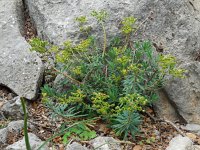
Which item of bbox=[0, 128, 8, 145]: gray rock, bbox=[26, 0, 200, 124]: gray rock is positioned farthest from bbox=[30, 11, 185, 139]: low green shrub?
bbox=[0, 128, 8, 145]: gray rock

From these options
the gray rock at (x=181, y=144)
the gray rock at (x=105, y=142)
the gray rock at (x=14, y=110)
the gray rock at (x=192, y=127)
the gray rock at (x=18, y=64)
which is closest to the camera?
the gray rock at (x=105, y=142)

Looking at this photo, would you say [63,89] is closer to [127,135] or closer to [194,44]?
[127,135]

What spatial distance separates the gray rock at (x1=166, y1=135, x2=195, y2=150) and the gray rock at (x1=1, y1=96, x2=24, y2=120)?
3.79ft

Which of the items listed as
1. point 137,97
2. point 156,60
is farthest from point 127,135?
point 156,60

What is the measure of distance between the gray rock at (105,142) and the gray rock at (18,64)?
0.75 m

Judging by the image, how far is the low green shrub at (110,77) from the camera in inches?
127

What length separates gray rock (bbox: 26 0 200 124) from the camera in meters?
3.72

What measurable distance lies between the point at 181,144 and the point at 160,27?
44.0 inches

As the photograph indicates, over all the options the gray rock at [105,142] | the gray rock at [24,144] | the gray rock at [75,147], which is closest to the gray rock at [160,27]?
the gray rock at [105,142]

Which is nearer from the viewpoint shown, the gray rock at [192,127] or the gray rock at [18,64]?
the gray rock at [192,127]

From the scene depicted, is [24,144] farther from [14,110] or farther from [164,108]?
[164,108]

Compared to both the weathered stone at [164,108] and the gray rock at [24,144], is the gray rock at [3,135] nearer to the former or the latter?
the gray rock at [24,144]

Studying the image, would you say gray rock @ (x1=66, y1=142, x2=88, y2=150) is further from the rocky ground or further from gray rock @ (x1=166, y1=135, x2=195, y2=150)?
gray rock @ (x1=166, y1=135, x2=195, y2=150)

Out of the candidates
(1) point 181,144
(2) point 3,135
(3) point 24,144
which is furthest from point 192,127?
(2) point 3,135
